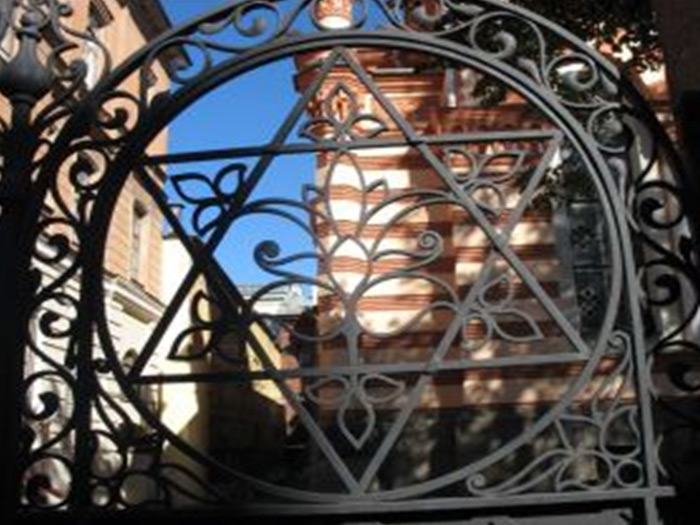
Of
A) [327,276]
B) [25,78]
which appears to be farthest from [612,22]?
[25,78]

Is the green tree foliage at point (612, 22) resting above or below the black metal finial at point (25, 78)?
above

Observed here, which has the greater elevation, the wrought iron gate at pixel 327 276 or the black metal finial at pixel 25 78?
the black metal finial at pixel 25 78

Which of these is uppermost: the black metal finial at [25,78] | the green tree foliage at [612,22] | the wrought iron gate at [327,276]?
the green tree foliage at [612,22]

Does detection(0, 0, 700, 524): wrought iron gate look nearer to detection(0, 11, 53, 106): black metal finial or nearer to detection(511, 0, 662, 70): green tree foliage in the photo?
detection(0, 11, 53, 106): black metal finial

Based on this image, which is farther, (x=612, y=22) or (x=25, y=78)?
(x=612, y=22)

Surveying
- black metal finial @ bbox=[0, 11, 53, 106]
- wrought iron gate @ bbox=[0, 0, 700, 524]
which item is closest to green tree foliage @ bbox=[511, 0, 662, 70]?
wrought iron gate @ bbox=[0, 0, 700, 524]

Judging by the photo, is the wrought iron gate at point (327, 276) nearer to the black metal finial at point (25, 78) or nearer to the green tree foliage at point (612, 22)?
the black metal finial at point (25, 78)

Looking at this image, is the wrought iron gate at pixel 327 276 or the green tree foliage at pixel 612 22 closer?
the wrought iron gate at pixel 327 276

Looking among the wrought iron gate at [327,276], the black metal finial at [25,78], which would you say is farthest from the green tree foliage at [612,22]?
the black metal finial at [25,78]

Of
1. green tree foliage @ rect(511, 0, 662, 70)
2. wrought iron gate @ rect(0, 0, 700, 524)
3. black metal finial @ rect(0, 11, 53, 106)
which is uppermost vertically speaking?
green tree foliage @ rect(511, 0, 662, 70)

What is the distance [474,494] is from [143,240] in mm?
18683

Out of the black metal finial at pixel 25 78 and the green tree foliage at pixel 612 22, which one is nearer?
the black metal finial at pixel 25 78

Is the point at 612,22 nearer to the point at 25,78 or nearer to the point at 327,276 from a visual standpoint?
the point at 327,276

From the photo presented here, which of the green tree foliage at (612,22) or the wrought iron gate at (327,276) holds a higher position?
the green tree foliage at (612,22)
